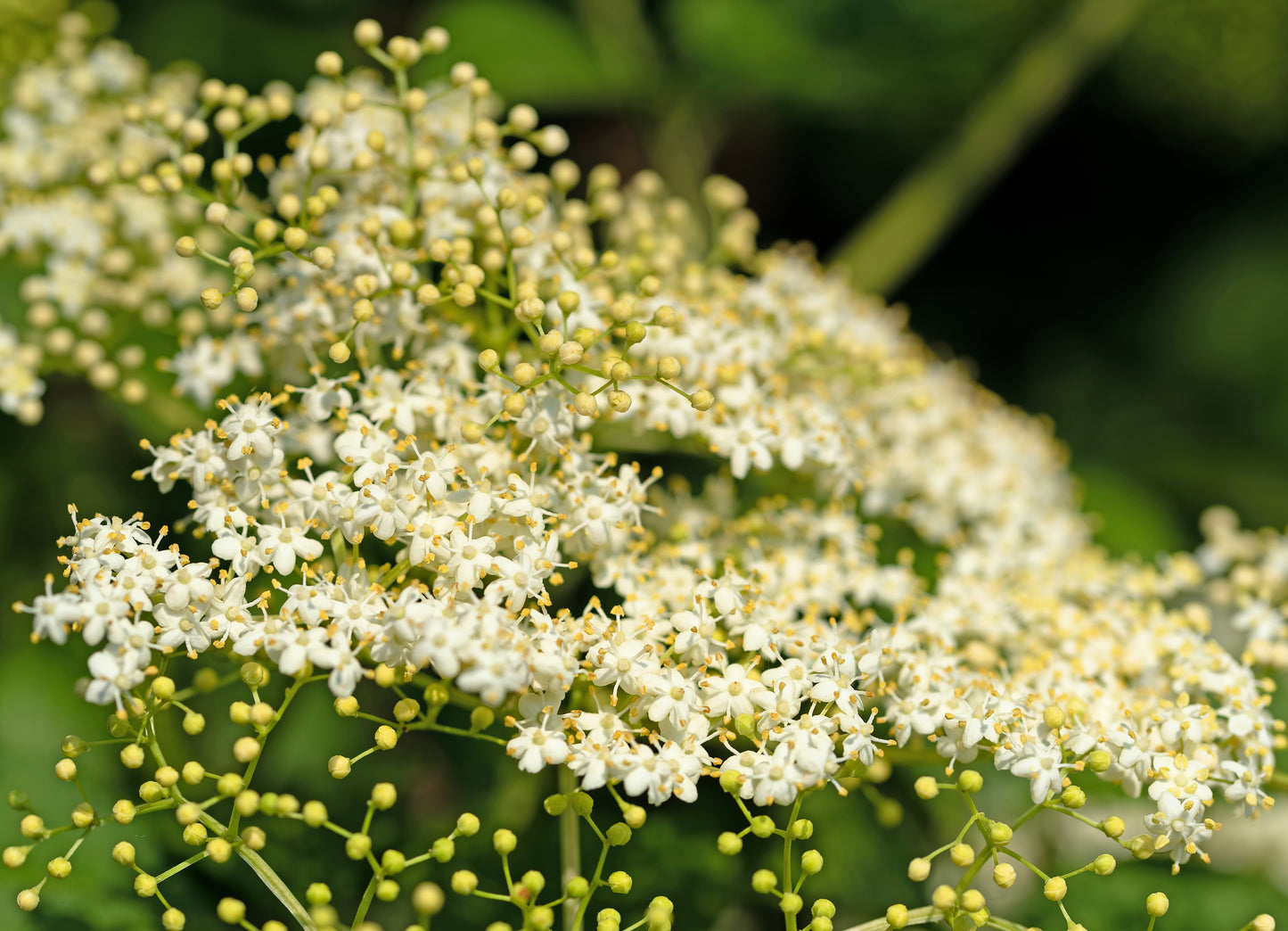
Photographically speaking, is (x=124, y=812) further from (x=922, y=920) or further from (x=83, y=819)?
(x=922, y=920)

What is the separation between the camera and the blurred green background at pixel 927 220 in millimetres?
2350

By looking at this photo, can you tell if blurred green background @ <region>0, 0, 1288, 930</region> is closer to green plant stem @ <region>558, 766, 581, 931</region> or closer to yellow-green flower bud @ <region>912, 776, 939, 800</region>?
green plant stem @ <region>558, 766, 581, 931</region>

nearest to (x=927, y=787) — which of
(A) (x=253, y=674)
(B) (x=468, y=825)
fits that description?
(B) (x=468, y=825)

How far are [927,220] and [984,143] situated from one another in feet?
1.02

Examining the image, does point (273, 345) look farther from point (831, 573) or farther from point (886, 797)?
point (886, 797)

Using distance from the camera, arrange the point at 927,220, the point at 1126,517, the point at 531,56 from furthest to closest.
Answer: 1. the point at 927,220
2. the point at 1126,517
3. the point at 531,56

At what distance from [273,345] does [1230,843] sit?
2.71 m

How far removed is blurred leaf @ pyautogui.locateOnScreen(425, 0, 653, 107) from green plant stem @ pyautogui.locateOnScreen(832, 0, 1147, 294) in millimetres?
841

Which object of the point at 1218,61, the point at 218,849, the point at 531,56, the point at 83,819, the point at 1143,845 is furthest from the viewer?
the point at 1218,61

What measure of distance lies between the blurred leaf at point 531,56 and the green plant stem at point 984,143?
84cm

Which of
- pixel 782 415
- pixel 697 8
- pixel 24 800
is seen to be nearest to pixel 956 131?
pixel 697 8

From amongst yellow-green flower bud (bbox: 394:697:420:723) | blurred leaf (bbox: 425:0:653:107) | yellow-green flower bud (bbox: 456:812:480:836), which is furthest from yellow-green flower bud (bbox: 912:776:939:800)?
blurred leaf (bbox: 425:0:653:107)

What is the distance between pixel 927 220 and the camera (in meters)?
3.35

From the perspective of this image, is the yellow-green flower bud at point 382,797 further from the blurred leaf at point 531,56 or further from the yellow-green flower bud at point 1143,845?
the blurred leaf at point 531,56
